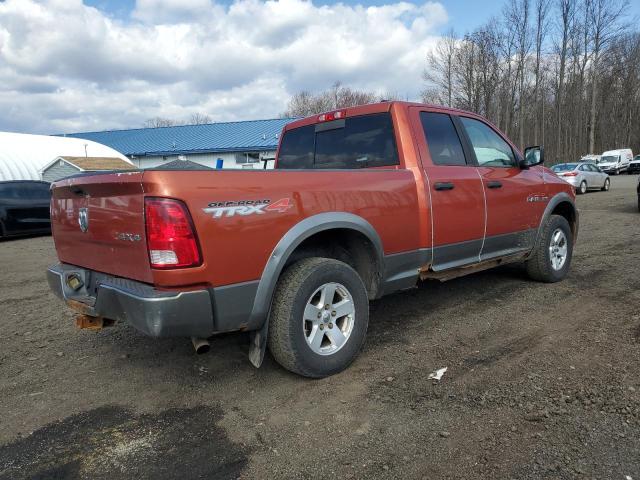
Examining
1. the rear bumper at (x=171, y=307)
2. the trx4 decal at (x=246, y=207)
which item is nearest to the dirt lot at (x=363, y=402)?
the rear bumper at (x=171, y=307)

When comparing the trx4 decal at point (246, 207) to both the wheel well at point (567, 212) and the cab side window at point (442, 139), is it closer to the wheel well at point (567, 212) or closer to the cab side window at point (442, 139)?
the cab side window at point (442, 139)

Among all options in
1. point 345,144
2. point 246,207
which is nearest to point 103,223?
point 246,207

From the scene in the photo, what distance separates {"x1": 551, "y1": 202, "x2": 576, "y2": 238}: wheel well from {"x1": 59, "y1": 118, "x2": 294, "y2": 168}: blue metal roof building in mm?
31936

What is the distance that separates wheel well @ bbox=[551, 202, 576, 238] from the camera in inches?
236

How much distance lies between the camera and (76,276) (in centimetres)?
338

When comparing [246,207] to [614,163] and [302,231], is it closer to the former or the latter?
[302,231]

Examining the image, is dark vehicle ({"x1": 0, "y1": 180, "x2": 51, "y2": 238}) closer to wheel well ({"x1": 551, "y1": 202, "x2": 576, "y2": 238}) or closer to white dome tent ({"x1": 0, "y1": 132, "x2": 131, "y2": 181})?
wheel well ({"x1": 551, "y1": 202, "x2": 576, "y2": 238})

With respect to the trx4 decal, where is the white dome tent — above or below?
above

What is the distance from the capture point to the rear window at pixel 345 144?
4.20 m

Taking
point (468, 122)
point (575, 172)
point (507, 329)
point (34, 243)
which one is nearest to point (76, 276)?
point (507, 329)

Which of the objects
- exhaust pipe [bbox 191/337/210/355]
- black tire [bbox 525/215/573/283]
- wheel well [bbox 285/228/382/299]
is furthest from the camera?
black tire [bbox 525/215/573/283]

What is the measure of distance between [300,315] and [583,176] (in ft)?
71.7

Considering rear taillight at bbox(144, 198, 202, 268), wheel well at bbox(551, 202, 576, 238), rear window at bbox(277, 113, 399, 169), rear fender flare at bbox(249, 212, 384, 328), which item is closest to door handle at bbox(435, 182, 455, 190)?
rear window at bbox(277, 113, 399, 169)

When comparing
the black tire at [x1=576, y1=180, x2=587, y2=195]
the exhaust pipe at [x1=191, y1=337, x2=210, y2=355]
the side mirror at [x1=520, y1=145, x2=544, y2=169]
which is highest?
the side mirror at [x1=520, y1=145, x2=544, y2=169]
